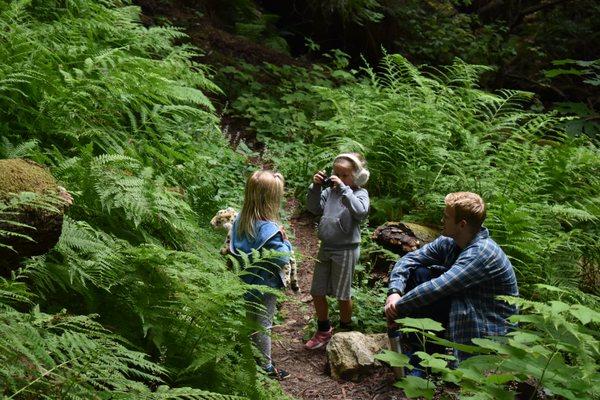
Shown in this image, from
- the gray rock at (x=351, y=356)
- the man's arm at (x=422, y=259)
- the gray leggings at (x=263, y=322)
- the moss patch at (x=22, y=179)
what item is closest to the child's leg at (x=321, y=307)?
the gray rock at (x=351, y=356)

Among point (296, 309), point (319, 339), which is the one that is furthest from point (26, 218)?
point (296, 309)

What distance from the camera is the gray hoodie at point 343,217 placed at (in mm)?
4980

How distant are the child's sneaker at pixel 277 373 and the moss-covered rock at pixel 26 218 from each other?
1.96 m

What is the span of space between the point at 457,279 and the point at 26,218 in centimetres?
265

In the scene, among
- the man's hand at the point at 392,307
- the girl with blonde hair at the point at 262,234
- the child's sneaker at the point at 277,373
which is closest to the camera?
the man's hand at the point at 392,307

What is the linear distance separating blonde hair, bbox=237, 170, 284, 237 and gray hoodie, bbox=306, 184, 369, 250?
708 millimetres

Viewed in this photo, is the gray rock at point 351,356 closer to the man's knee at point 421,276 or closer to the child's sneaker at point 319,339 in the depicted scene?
the child's sneaker at point 319,339

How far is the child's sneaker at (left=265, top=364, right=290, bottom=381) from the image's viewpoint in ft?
14.9

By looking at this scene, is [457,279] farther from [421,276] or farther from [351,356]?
[351,356]

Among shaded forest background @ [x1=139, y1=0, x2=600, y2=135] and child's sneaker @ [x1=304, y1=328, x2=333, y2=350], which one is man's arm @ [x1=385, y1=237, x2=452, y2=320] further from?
shaded forest background @ [x1=139, y1=0, x2=600, y2=135]

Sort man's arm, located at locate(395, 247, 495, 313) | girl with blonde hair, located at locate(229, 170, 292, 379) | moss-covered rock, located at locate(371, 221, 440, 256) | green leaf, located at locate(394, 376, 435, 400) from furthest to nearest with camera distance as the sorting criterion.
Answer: moss-covered rock, located at locate(371, 221, 440, 256) → girl with blonde hair, located at locate(229, 170, 292, 379) → man's arm, located at locate(395, 247, 495, 313) → green leaf, located at locate(394, 376, 435, 400)

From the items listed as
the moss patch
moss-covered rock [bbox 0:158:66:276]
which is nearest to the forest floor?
moss-covered rock [bbox 0:158:66:276]

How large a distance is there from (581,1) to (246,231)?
12872 millimetres

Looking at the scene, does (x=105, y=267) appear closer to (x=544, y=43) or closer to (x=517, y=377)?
(x=517, y=377)
